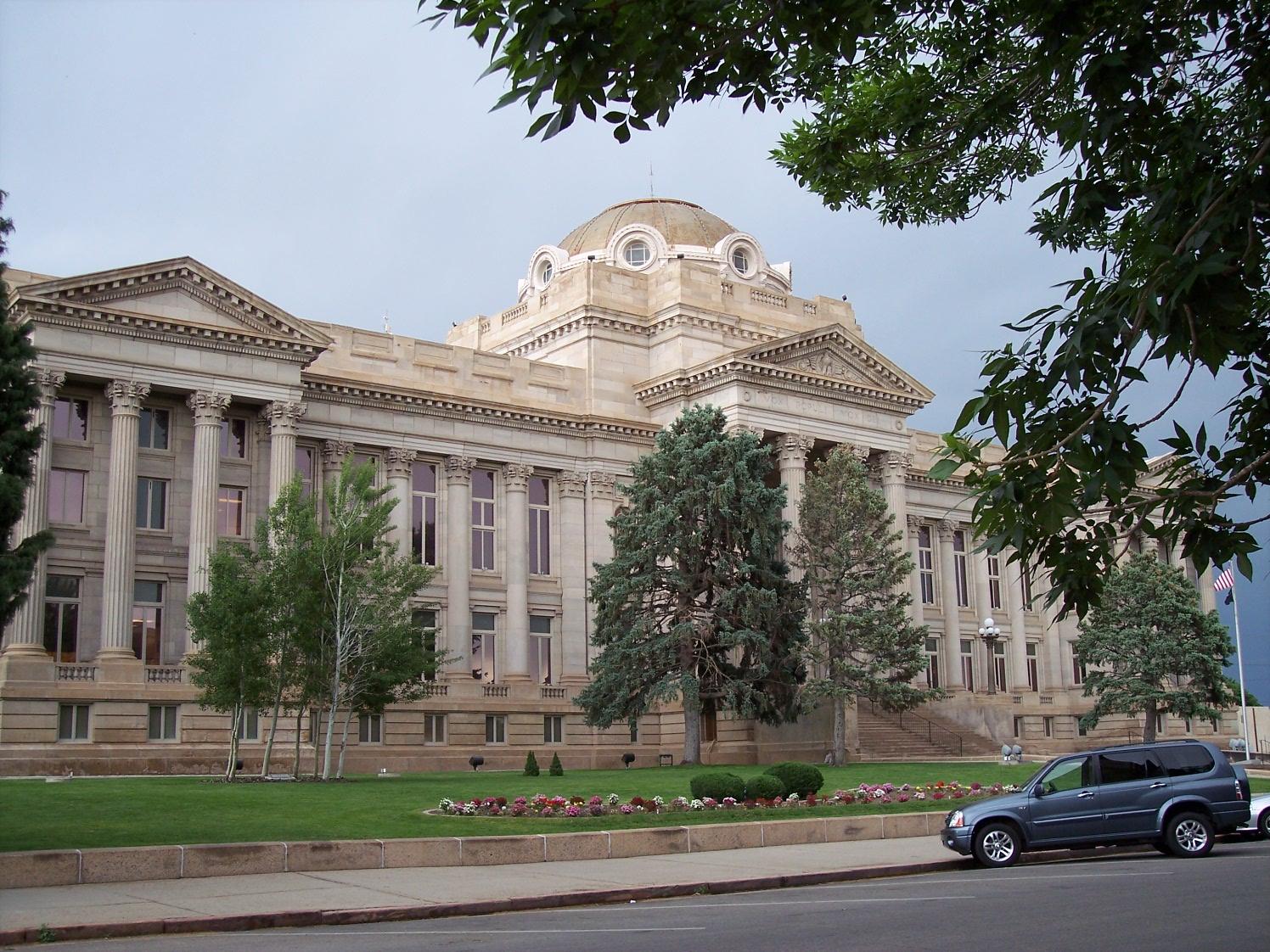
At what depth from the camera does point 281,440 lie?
46906 mm

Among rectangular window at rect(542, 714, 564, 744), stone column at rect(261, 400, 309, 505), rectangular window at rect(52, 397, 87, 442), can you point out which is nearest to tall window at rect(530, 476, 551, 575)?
rectangular window at rect(542, 714, 564, 744)

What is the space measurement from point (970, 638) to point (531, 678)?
90.2ft

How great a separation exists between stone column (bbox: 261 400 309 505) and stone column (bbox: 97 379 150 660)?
4386mm

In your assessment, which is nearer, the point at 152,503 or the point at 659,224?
the point at 152,503

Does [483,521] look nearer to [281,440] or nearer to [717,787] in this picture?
[281,440]

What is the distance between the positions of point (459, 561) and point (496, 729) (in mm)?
6665

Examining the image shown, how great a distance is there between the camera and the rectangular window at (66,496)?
146ft

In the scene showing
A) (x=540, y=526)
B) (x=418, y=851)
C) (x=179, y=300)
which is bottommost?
(x=418, y=851)

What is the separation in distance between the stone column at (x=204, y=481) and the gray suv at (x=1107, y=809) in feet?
100

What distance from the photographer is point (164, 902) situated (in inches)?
602

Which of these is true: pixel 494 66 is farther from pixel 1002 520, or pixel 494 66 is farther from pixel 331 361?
pixel 331 361

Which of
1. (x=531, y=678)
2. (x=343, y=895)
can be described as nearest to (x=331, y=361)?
(x=531, y=678)

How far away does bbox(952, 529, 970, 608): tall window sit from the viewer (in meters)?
71.1

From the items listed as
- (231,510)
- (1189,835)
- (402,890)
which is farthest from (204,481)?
(1189,835)
